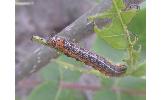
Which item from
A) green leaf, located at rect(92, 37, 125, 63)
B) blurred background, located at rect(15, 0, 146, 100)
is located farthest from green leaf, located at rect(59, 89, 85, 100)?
green leaf, located at rect(92, 37, 125, 63)

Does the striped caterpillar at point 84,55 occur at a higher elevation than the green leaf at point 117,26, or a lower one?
lower

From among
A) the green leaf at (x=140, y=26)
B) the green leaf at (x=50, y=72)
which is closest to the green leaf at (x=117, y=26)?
the green leaf at (x=140, y=26)

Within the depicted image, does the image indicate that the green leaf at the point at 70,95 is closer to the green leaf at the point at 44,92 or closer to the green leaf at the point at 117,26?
the green leaf at the point at 44,92

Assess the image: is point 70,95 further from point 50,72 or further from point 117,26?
point 117,26

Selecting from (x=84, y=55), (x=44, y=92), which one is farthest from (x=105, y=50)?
(x=44, y=92)

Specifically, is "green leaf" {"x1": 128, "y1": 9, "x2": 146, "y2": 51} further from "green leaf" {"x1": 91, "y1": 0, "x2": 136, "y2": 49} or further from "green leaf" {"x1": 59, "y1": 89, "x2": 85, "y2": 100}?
"green leaf" {"x1": 59, "y1": 89, "x2": 85, "y2": 100}
